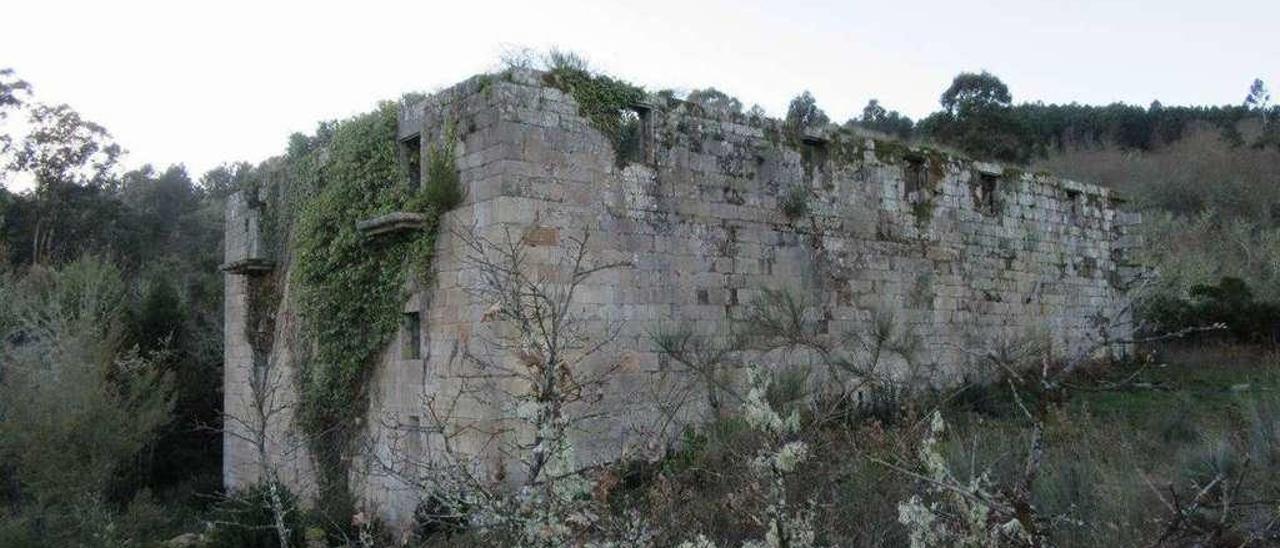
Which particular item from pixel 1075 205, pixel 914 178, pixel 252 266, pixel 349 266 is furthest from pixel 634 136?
pixel 1075 205

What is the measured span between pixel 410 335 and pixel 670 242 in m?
2.72

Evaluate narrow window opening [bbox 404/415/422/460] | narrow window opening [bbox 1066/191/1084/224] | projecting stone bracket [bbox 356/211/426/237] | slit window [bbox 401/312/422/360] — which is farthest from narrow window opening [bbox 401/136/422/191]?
narrow window opening [bbox 1066/191/1084/224]

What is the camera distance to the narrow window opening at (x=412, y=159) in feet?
34.2

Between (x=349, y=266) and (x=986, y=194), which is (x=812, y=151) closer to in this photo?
(x=986, y=194)

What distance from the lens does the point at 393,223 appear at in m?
9.79

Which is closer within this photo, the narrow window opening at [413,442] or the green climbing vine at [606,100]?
the green climbing vine at [606,100]

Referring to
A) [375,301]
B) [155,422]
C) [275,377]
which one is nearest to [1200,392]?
[375,301]

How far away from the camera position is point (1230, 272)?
23531 mm

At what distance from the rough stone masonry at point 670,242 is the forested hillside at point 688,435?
0.62 meters

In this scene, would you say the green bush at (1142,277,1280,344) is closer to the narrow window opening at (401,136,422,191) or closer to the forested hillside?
the forested hillside

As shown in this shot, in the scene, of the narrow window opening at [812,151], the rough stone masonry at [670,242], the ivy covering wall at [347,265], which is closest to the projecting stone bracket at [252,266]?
the rough stone masonry at [670,242]

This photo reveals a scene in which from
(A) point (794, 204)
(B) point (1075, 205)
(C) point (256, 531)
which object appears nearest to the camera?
(C) point (256, 531)

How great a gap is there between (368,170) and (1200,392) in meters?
10.2

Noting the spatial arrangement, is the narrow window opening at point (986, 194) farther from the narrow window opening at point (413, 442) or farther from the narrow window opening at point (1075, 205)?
the narrow window opening at point (413, 442)
